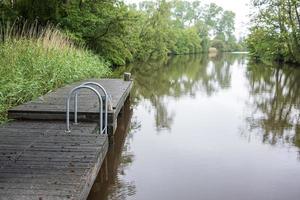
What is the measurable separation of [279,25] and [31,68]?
27164 millimetres

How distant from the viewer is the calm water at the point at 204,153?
4.44 m

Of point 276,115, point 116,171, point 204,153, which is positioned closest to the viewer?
point 116,171

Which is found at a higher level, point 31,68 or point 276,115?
point 31,68

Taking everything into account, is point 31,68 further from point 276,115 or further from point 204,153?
point 276,115

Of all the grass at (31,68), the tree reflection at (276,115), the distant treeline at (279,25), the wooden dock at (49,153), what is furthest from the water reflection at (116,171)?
the distant treeline at (279,25)

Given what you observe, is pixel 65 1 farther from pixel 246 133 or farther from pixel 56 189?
pixel 56 189

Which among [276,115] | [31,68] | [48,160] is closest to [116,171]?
[48,160]

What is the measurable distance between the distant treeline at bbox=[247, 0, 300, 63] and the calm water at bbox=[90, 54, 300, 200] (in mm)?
20725

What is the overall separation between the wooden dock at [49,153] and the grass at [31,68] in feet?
1.41

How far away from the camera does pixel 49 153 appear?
12.6 ft

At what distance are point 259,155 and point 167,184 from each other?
1896 mm

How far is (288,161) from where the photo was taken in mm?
5551

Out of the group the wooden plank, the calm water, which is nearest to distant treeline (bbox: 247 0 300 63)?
the calm water

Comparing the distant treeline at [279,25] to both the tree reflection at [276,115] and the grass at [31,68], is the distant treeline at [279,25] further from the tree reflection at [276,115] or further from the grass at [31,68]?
the grass at [31,68]
